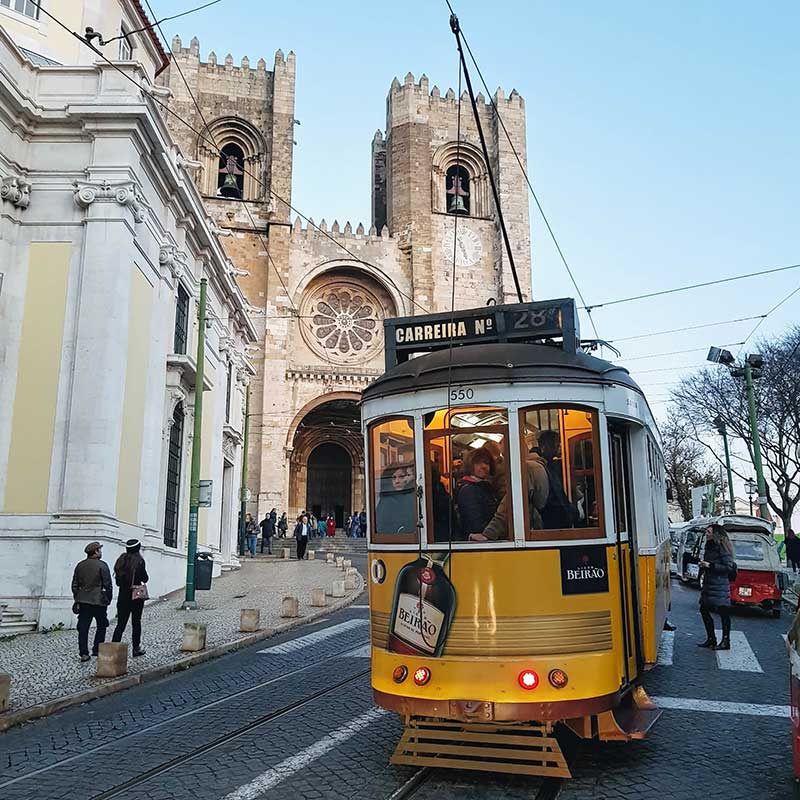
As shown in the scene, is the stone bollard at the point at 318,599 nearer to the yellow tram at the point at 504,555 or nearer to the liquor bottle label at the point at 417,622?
the yellow tram at the point at 504,555

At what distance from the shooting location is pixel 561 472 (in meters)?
4.98

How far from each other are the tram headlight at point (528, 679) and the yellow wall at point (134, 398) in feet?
37.1

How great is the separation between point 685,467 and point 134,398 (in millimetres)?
43346

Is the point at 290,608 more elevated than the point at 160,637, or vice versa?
the point at 290,608

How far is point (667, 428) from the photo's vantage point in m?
42.5

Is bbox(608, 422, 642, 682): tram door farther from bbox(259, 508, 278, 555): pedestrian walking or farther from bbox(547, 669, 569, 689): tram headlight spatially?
bbox(259, 508, 278, 555): pedestrian walking

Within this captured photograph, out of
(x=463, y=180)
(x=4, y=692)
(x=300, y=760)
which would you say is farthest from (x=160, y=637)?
(x=463, y=180)

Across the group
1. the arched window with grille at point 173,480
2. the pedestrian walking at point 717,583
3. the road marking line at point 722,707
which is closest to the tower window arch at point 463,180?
the arched window with grille at point 173,480

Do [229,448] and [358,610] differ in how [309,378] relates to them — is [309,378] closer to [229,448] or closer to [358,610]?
[229,448]

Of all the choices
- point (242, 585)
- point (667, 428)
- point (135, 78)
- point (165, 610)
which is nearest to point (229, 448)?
point (242, 585)

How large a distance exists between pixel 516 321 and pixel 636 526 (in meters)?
1.75

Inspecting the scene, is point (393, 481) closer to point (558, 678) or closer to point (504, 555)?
point (504, 555)

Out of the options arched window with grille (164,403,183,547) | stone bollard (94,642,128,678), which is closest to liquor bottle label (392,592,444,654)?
stone bollard (94,642,128,678)

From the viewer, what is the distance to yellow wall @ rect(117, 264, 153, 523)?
14.8 metres
